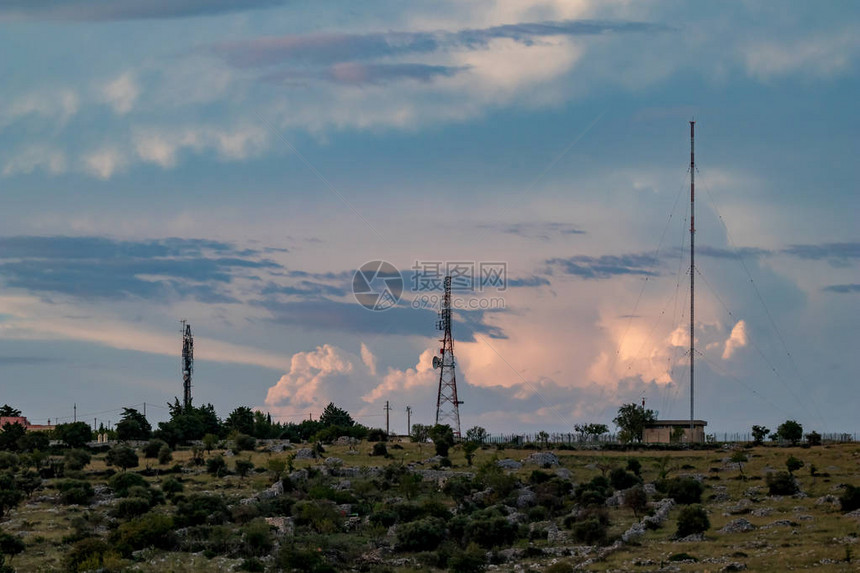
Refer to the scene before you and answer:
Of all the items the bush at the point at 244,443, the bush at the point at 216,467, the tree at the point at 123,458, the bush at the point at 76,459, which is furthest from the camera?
the bush at the point at 244,443

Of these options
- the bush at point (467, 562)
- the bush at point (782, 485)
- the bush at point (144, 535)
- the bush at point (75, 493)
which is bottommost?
the bush at point (467, 562)

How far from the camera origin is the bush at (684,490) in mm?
107000

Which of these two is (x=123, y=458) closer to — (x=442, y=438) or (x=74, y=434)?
(x=74, y=434)

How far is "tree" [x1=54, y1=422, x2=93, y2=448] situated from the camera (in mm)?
156875

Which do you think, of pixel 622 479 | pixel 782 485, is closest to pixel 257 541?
pixel 622 479

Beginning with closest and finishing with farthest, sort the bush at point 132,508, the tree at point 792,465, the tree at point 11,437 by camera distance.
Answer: the bush at point 132,508 < the tree at point 792,465 < the tree at point 11,437

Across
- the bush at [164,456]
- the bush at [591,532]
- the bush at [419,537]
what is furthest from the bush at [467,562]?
the bush at [164,456]

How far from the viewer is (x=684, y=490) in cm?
10788

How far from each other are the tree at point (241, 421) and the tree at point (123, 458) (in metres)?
36.0

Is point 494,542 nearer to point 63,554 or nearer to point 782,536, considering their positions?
point 782,536

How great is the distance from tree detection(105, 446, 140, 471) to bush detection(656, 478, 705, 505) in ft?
227

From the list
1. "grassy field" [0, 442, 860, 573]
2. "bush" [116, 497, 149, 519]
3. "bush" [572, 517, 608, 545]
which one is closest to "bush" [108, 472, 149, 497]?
"grassy field" [0, 442, 860, 573]

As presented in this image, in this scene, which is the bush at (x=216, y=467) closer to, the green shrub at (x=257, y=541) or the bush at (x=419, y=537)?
the green shrub at (x=257, y=541)

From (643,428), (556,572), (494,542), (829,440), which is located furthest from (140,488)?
(829,440)
